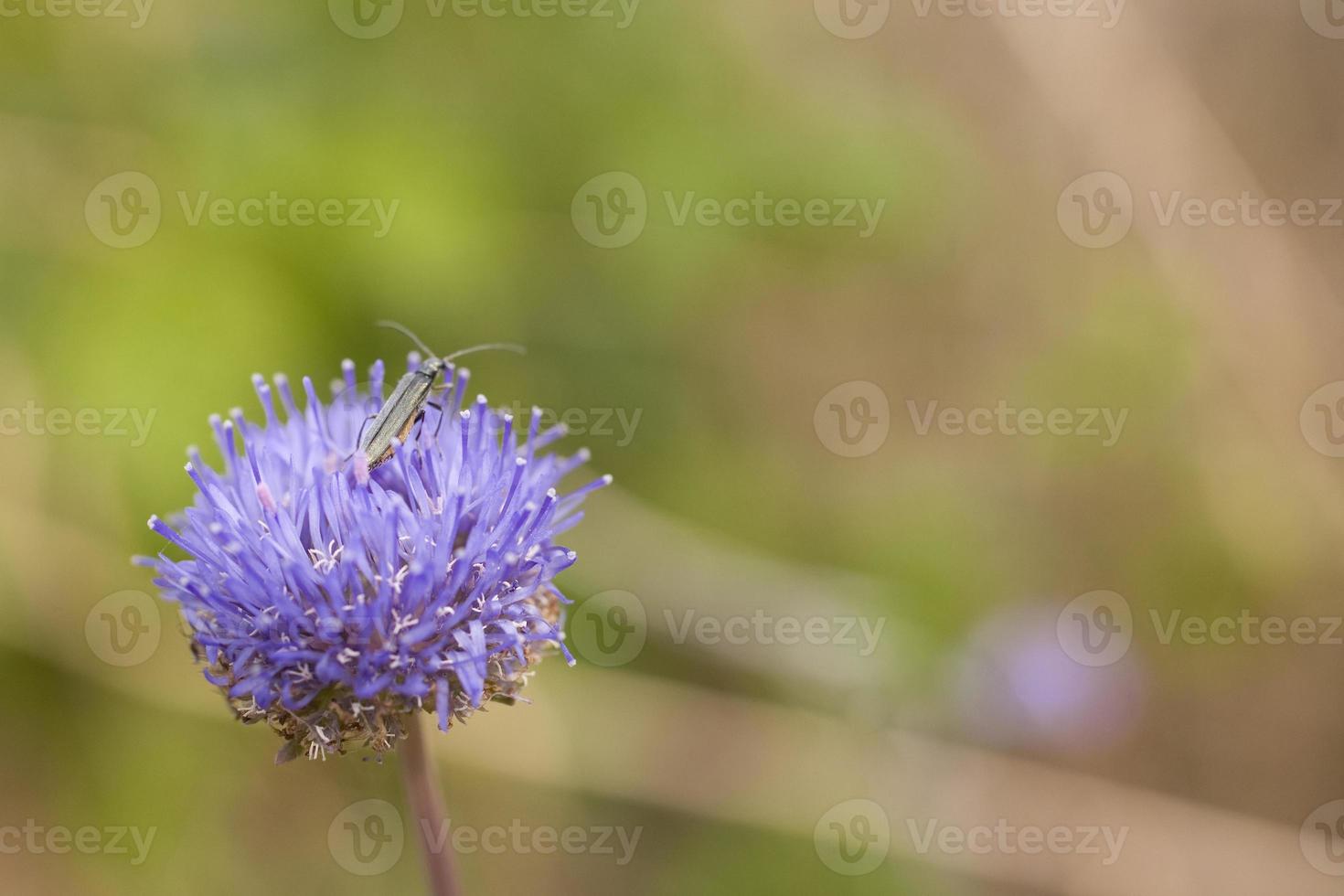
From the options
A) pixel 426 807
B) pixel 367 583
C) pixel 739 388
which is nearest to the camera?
pixel 367 583

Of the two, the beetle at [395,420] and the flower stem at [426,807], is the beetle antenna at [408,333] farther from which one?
the flower stem at [426,807]

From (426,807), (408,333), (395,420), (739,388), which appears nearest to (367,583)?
(395,420)

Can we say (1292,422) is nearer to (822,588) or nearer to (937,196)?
(937,196)

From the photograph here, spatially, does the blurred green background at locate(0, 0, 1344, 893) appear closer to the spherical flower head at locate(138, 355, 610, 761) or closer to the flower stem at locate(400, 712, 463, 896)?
the spherical flower head at locate(138, 355, 610, 761)

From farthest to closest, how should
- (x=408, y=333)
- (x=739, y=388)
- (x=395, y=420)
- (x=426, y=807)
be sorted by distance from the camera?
(x=739, y=388) → (x=408, y=333) → (x=395, y=420) → (x=426, y=807)

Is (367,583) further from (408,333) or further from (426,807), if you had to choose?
(408,333)

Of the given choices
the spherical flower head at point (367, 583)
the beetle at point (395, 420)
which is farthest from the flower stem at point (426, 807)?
the beetle at point (395, 420)

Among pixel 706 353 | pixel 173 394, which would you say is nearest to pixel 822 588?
pixel 706 353
